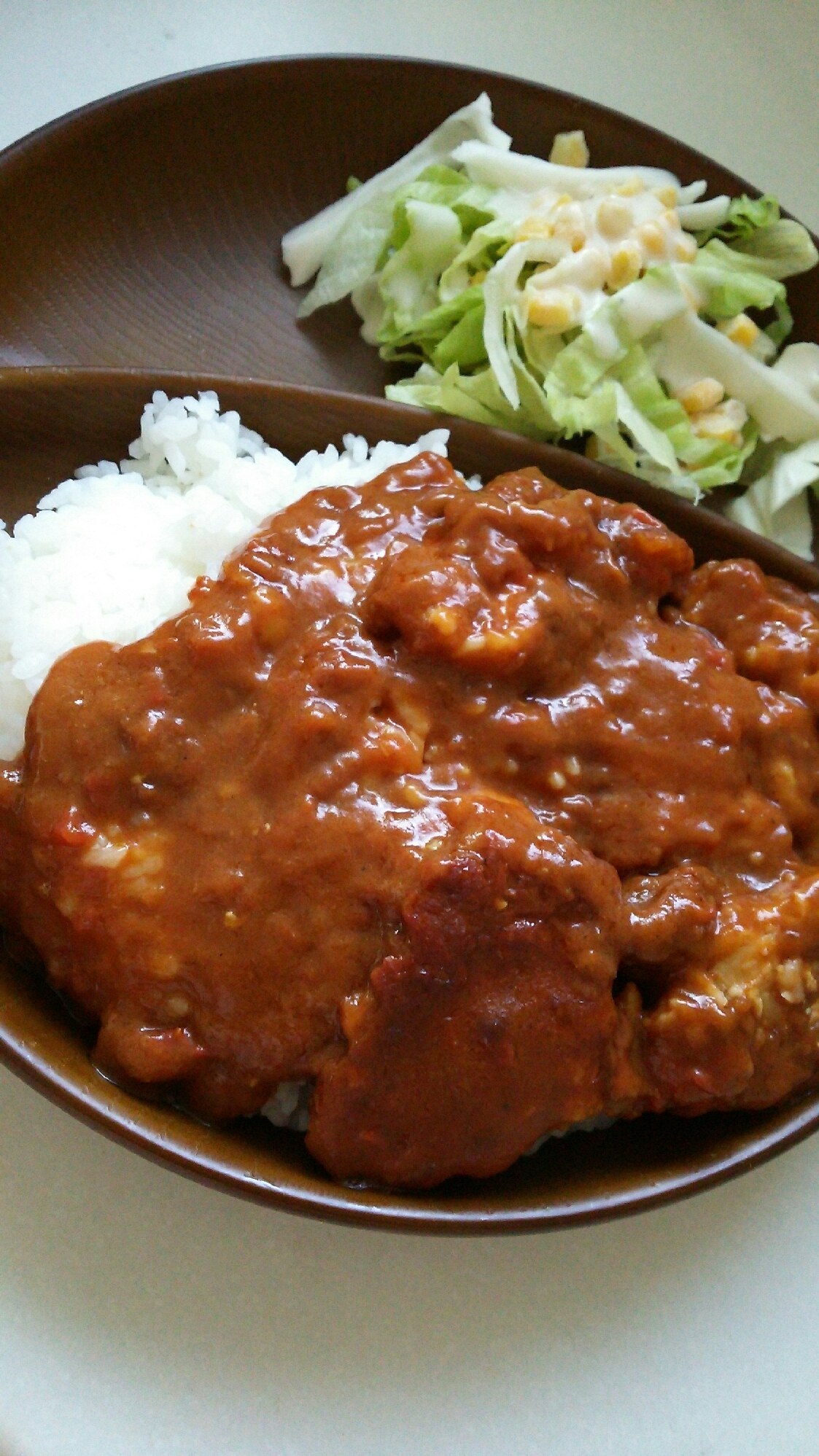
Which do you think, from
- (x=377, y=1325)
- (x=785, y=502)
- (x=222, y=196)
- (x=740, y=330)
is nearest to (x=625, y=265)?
(x=740, y=330)

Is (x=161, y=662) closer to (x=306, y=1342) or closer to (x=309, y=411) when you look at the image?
(x=309, y=411)

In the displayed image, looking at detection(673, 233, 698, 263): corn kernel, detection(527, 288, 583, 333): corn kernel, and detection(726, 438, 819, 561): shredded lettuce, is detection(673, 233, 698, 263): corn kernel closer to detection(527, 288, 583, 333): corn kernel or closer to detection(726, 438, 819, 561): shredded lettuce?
detection(527, 288, 583, 333): corn kernel

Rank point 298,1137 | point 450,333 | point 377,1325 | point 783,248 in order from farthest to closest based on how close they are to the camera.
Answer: point 783,248 → point 450,333 → point 377,1325 → point 298,1137

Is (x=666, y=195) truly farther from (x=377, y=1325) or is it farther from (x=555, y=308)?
(x=377, y=1325)

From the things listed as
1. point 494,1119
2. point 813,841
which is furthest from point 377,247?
point 494,1119

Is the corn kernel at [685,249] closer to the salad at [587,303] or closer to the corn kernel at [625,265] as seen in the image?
the salad at [587,303]

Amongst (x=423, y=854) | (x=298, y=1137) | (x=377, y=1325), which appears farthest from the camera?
(x=377, y=1325)

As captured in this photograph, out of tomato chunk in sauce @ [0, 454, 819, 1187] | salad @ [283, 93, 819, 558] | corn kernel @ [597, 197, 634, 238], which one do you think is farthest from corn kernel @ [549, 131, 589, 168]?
tomato chunk in sauce @ [0, 454, 819, 1187]
